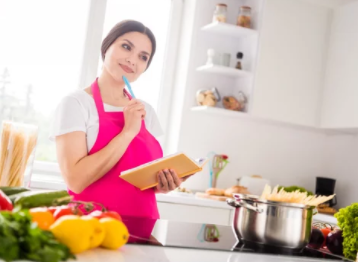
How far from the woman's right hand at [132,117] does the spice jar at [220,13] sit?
6.49 feet

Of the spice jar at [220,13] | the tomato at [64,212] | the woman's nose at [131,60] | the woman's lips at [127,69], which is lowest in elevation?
the tomato at [64,212]

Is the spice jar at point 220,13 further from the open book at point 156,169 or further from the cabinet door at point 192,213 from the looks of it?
the open book at point 156,169

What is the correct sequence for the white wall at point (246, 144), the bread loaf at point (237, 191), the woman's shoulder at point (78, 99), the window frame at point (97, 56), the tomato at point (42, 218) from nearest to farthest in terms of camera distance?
1. the tomato at point (42, 218)
2. the woman's shoulder at point (78, 99)
3. the bread loaf at point (237, 191)
4. the window frame at point (97, 56)
5. the white wall at point (246, 144)

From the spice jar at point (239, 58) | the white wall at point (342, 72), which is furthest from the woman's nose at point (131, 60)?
the white wall at point (342, 72)

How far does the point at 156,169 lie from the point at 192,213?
158 cm

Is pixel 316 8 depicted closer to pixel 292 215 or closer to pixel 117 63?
pixel 117 63

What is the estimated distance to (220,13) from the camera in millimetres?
3734

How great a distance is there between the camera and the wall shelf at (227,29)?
12.1ft

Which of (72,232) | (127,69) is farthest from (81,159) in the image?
(72,232)

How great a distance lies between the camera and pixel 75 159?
177 cm

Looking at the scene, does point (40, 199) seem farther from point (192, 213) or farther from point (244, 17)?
point (244, 17)

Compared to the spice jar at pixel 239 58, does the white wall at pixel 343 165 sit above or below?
below

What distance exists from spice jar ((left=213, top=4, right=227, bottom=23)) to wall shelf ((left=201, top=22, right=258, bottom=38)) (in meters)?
0.05

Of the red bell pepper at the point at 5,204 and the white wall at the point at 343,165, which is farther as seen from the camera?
the white wall at the point at 343,165
